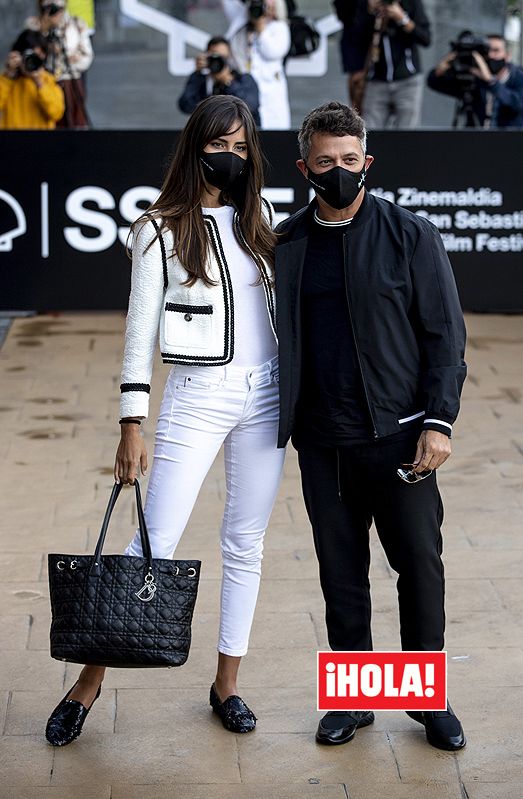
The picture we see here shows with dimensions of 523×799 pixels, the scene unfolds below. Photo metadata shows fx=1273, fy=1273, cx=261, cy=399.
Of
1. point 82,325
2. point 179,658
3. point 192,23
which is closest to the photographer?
point 179,658

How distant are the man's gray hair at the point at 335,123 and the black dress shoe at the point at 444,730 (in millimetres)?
1725

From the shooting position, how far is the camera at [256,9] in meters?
10.9

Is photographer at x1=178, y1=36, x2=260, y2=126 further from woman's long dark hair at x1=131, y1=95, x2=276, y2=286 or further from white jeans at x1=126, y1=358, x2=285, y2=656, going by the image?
white jeans at x1=126, y1=358, x2=285, y2=656

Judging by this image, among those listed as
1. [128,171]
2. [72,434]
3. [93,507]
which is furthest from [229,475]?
[128,171]

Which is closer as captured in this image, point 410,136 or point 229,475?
point 229,475

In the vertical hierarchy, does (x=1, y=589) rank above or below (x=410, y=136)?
below

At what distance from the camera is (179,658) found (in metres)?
3.61

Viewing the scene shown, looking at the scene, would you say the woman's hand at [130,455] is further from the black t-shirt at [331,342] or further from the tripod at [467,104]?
the tripod at [467,104]

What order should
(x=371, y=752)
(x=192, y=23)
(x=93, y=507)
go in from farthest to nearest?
(x=192, y=23)
(x=93, y=507)
(x=371, y=752)

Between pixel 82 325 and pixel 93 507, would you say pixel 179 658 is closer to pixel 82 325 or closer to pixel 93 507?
pixel 93 507

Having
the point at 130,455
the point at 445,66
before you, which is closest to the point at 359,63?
the point at 445,66

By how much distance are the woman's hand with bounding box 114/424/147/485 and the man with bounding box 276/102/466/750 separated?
421 millimetres

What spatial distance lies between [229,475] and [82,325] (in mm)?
6260

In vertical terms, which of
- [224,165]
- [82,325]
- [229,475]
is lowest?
[82,325]
